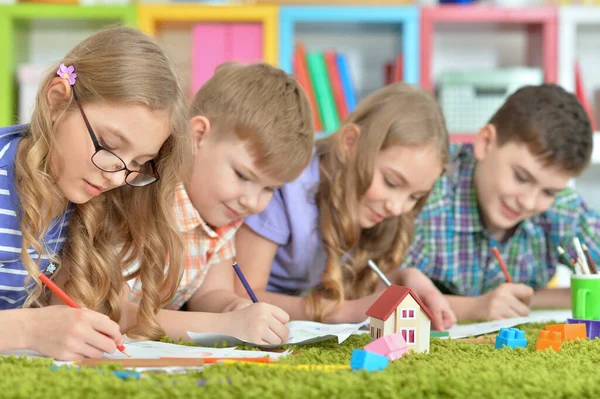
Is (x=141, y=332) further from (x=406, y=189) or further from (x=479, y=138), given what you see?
(x=479, y=138)

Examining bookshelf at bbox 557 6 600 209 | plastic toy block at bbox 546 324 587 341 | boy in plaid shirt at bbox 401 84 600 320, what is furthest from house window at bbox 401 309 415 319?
bookshelf at bbox 557 6 600 209

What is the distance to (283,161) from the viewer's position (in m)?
1.24

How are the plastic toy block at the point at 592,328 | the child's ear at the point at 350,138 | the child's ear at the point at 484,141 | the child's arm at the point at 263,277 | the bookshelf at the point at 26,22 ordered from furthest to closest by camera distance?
1. the bookshelf at the point at 26,22
2. the child's ear at the point at 484,141
3. the child's ear at the point at 350,138
4. the child's arm at the point at 263,277
5. the plastic toy block at the point at 592,328

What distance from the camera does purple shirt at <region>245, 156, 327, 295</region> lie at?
4.71 feet

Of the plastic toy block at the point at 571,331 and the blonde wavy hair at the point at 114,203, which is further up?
the blonde wavy hair at the point at 114,203

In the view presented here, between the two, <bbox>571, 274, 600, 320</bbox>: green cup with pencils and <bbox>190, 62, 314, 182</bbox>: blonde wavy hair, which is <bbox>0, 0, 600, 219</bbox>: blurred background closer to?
<bbox>190, 62, 314, 182</bbox>: blonde wavy hair

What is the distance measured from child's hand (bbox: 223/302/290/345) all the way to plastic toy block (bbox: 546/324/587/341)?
1.27ft

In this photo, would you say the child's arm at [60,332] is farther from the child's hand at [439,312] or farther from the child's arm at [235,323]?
the child's hand at [439,312]

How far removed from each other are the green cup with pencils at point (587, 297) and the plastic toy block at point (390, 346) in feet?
1.57

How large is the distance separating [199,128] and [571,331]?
27.4 inches

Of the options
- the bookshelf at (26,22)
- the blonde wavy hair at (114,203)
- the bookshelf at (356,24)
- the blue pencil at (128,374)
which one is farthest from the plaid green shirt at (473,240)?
the bookshelf at (26,22)

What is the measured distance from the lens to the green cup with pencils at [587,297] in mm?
1200

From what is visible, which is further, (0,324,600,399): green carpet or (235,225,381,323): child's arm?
(235,225,381,323): child's arm

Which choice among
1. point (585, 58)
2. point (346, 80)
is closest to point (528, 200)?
point (346, 80)
